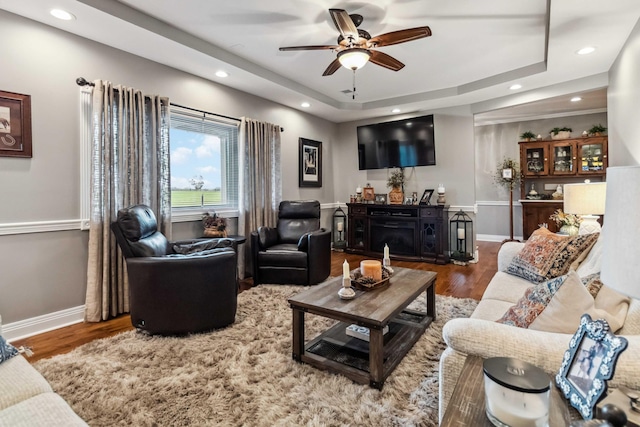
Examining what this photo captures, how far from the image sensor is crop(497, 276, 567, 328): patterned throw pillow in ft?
4.63

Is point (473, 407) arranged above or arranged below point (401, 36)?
below

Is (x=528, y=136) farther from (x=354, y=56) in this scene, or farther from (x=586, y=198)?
(x=354, y=56)

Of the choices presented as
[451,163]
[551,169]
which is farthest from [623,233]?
[551,169]

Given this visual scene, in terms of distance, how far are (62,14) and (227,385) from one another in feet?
9.86

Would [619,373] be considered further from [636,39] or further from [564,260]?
[636,39]

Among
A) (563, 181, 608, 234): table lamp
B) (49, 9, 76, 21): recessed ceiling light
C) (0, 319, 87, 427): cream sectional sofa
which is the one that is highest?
(49, 9, 76, 21): recessed ceiling light

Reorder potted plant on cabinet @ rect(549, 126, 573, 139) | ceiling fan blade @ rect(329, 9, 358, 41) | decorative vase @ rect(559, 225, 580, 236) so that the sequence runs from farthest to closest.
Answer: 1. potted plant on cabinet @ rect(549, 126, 573, 139)
2. decorative vase @ rect(559, 225, 580, 236)
3. ceiling fan blade @ rect(329, 9, 358, 41)

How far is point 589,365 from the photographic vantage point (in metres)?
0.84

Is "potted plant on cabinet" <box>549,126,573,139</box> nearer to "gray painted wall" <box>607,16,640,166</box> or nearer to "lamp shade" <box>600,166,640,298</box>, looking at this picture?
"gray painted wall" <box>607,16,640,166</box>

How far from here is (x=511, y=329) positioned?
120 centimetres

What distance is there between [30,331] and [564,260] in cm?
419

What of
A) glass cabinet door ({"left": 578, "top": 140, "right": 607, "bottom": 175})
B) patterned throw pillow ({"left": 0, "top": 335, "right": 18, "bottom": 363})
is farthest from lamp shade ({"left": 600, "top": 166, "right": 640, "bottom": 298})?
glass cabinet door ({"left": 578, "top": 140, "right": 607, "bottom": 175})

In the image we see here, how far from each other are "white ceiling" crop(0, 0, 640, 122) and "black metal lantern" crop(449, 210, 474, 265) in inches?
72.0

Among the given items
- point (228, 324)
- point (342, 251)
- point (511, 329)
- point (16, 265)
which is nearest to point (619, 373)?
point (511, 329)
